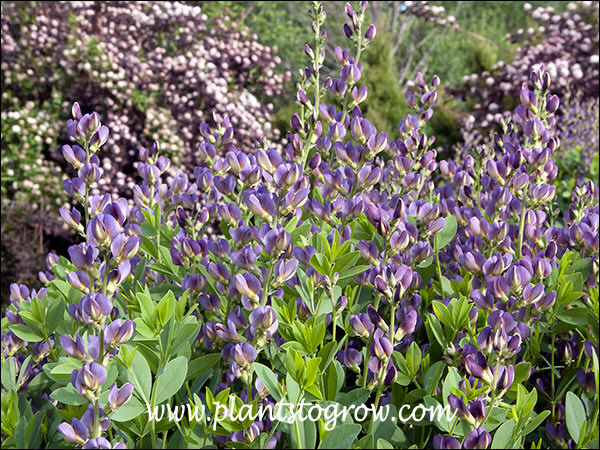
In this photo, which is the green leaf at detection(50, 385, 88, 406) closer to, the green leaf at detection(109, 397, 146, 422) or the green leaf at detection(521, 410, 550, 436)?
the green leaf at detection(109, 397, 146, 422)

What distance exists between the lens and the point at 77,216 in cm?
109

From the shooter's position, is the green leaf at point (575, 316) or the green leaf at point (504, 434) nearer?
the green leaf at point (504, 434)

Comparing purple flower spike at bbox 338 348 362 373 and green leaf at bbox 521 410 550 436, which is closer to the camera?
green leaf at bbox 521 410 550 436

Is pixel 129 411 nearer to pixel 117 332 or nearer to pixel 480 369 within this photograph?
pixel 117 332

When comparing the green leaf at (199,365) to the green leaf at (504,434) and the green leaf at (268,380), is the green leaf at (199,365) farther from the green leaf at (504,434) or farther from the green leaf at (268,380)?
the green leaf at (504,434)

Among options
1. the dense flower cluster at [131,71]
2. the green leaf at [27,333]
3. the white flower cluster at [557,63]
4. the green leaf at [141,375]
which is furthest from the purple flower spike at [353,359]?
the white flower cluster at [557,63]

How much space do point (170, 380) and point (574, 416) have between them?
Answer: 56 cm

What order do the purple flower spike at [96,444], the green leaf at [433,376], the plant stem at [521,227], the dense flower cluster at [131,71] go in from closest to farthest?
1. the purple flower spike at [96,444]
2. the green leaf at [433,376]
3. the plant stem at [521,227]
4. the dense flower cluster at [131,71]

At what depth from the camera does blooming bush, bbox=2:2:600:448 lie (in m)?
0.90

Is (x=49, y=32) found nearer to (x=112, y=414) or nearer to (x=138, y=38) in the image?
(x=138, y=38)

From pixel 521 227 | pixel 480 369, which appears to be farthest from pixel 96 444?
pixel 521 227

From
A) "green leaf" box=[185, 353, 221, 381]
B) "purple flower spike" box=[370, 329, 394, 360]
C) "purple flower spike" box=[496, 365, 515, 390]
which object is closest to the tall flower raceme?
"purple flower spike" box=[496, 365, 515, 390]

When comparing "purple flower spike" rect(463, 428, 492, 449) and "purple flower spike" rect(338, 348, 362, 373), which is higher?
"purple flower spike" rect(463, 428, 492, 449)

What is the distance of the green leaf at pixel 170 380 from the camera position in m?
0.89
